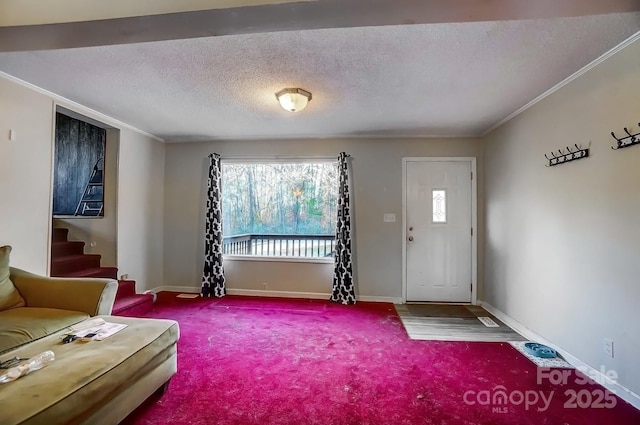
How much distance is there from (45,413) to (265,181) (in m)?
3.62

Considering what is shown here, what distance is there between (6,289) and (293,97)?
277 cm

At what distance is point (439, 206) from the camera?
13.7ft

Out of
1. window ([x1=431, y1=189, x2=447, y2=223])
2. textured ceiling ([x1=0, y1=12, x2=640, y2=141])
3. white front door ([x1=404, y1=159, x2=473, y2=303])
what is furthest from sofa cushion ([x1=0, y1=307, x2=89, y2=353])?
window ([x1=431, y1=189, x2=447, y2=223])

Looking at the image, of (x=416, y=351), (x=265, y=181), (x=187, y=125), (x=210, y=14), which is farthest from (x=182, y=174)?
(x=416, y=351)

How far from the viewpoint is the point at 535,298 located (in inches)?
114

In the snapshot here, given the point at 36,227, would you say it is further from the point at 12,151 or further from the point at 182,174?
the point at 182,174

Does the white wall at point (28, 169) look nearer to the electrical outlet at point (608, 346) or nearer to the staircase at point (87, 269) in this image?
the staircase at point (87, 269)

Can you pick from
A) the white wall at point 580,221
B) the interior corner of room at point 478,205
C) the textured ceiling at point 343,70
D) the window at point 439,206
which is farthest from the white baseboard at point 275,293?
the textured ceiling at point 343,70

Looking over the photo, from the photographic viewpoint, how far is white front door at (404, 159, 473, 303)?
412 cm

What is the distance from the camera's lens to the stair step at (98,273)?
134 inches

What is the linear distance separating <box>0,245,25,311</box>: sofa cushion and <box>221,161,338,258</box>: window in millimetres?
2442

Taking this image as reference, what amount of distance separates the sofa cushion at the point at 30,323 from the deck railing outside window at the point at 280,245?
96.2 inches

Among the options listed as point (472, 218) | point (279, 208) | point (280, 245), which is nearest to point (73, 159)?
point (279, 208)

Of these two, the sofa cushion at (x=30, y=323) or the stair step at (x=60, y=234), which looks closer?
the sofa cushion at (x=30, y=323)
